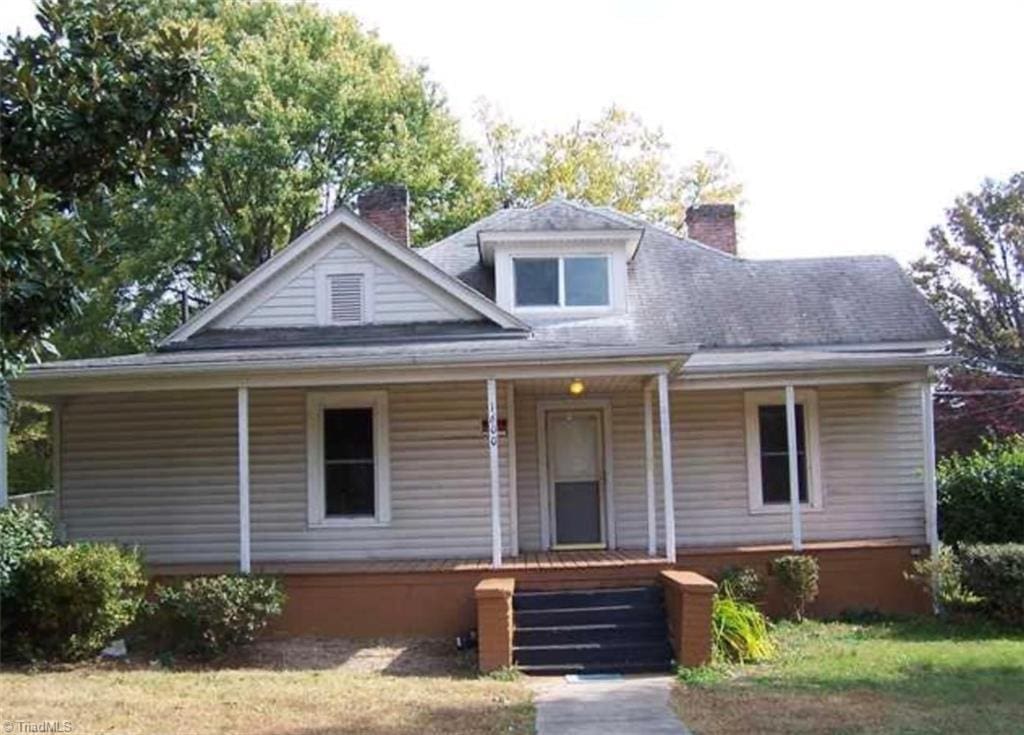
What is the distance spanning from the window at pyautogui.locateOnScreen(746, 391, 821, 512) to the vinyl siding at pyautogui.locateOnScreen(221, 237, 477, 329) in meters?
4.24

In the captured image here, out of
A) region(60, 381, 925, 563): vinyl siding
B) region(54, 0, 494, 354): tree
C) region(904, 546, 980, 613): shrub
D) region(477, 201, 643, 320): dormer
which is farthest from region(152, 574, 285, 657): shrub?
region(54, 0, 494, 354): tree

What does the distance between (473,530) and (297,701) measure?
204 inches

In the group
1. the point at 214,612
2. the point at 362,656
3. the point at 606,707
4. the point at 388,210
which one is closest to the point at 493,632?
the point at 362,656

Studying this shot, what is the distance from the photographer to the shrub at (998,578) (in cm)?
1162

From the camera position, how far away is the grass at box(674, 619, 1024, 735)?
7.91m

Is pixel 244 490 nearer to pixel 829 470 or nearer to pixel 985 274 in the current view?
pixel 829 470

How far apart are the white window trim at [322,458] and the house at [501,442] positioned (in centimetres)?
3

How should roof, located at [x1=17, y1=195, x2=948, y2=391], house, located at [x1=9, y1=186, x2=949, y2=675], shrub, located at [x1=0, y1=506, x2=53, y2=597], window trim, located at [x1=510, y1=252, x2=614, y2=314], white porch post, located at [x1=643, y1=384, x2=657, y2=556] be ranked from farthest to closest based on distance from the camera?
window trim, located at [x1=510, y1=252, x2=614, y2=314]
house, located at [x1=9, y1=186, x2=949, y2=675]
white porch post, located at [x1=643, y1=384, x2=657, y2=556]
roof, located at [x1=17, y1=195, x2=948, y2=391]
shrub, located at [x1=0, y1=506, x2=53, y2=597]

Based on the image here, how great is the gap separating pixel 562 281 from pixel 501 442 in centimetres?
294

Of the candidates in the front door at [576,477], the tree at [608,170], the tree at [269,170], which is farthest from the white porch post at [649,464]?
the tree at [608,170]

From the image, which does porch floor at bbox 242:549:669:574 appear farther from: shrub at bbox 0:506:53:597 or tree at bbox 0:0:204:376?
tree at bbox 0:0:204:376

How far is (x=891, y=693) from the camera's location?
8898 mm

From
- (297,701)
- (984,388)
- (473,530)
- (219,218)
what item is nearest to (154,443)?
(473,530)

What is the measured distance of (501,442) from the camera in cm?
1395
